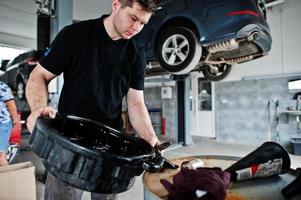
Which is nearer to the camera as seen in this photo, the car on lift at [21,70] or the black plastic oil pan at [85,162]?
the black plastic oil pan at [85,162]

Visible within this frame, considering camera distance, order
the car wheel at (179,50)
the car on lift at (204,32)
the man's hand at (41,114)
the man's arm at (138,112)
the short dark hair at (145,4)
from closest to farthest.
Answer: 1. the man's hand at (41,114)
2. the short dark hair at (145,4)
3. the man's arm at (138,112)
4. the car on lift at (204,32)
5. the car wheel at (179,50)

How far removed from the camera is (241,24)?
8.49 feet

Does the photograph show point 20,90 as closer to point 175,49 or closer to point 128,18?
point 175,49

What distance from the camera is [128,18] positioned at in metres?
0.96

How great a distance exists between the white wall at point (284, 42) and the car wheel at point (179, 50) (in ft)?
7.87

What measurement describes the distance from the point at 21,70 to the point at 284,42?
591 cm

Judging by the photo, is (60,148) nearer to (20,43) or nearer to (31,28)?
(31,28)

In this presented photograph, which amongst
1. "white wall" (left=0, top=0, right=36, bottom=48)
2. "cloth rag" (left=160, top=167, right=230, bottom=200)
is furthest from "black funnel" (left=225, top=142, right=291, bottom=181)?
"white wall" (left=0, top=0, right=36, bottom=48)

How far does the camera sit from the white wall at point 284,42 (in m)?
5.41

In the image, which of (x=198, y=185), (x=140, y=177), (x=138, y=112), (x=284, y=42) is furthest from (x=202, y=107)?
(x=198, y=185)

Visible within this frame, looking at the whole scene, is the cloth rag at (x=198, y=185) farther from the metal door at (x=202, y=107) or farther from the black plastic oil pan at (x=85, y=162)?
the metal door at (x=202, y=107)

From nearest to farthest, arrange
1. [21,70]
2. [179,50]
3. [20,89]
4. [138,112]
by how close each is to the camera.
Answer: [138,112]
[179,50]
[21,70]
[20,89]

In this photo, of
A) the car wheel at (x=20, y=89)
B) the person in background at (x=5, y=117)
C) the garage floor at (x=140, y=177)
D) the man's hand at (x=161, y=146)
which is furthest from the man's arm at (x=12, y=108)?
the car wheel at (x=20, y=89)

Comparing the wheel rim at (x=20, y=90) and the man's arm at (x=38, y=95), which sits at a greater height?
the wheel rim at (x=20, y=90)
